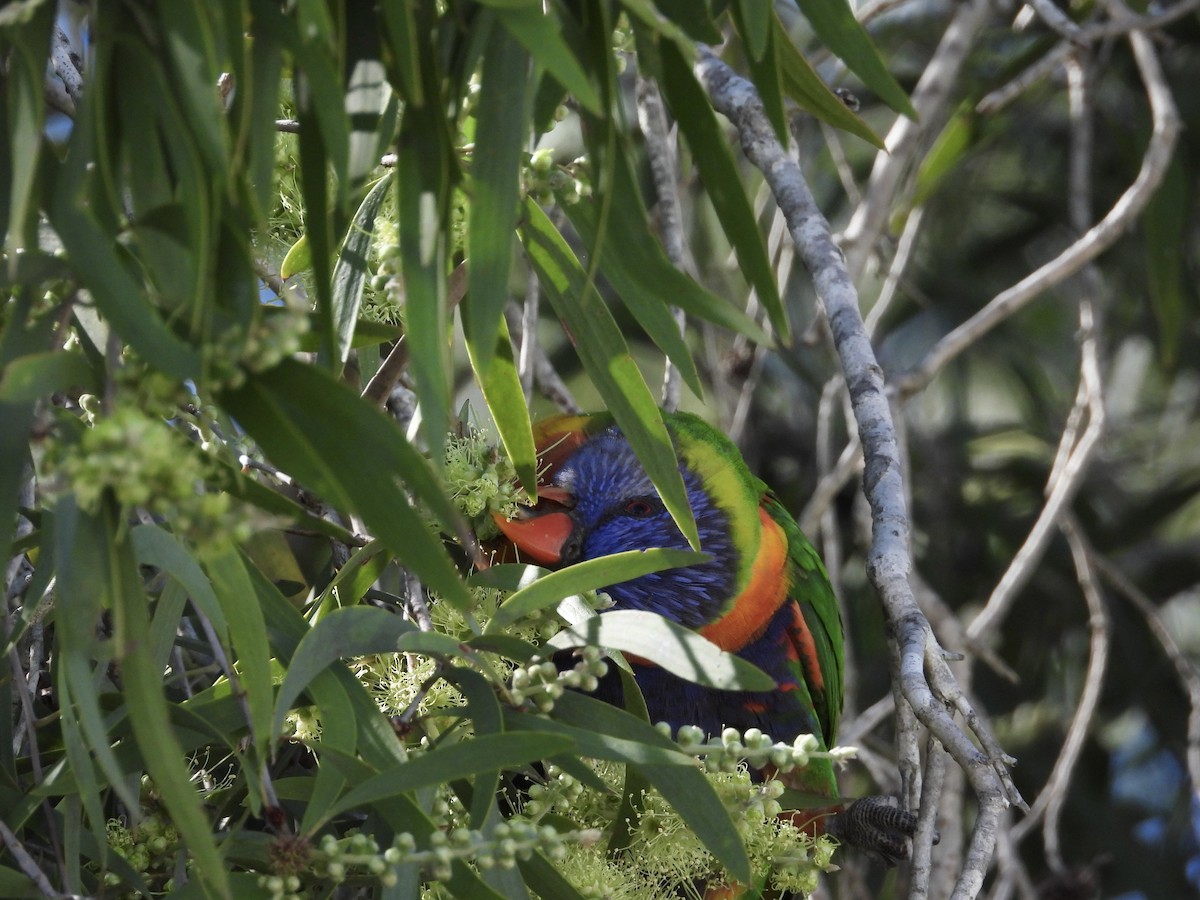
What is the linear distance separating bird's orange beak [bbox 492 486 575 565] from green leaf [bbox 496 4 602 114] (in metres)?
0.68

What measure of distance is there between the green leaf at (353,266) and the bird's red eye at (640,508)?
0.56m

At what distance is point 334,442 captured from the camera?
529mm

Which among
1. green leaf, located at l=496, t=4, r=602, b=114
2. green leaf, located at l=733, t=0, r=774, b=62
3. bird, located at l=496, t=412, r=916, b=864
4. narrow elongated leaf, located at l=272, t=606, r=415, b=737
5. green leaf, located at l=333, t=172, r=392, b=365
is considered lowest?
bird, located at l=496, t=412, r=916, b=864

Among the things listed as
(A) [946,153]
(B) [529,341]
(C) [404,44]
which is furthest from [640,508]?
(A) [946,153]

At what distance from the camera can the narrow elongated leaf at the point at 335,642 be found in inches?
25.9

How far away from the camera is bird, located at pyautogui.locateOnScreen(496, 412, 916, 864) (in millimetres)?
1311

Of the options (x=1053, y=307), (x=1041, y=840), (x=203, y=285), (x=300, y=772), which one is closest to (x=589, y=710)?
(x=300, y=772)

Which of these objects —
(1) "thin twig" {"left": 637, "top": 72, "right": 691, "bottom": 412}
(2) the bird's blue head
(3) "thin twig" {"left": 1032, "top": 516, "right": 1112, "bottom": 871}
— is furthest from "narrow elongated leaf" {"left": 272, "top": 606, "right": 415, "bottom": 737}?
(3) "thin twig" {"left": 1032, "top": 516, "right": 1112, "bottom": 871}

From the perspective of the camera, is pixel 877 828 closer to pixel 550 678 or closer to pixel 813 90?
pixel 550 678

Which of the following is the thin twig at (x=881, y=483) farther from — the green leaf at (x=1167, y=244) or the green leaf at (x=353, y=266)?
the green leaf at (x=1167, y=244)

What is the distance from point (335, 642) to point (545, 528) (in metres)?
0.59

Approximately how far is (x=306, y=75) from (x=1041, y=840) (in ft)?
6.88

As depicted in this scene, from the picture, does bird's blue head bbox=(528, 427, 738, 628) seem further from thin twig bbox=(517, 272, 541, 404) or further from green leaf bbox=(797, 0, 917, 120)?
green leaf bbox=(797, 0, 917, 120)

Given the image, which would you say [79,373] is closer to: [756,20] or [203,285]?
[203,285]
